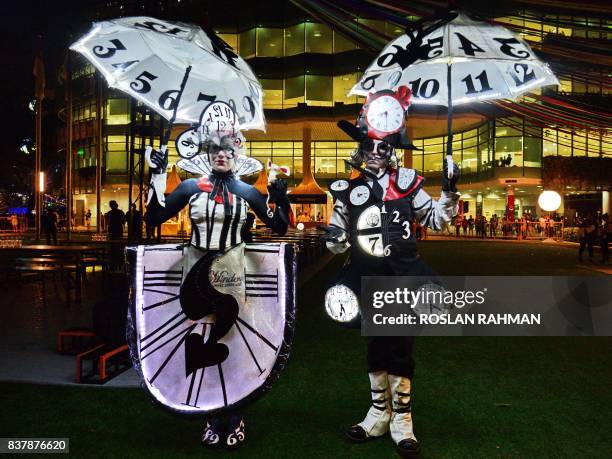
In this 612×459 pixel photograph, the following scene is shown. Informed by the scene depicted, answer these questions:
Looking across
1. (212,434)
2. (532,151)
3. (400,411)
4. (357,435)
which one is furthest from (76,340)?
(532,151)

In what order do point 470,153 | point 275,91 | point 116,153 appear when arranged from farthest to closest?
point 116,153
point 470,153
point 275,91

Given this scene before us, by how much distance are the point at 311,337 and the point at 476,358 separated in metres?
2.06

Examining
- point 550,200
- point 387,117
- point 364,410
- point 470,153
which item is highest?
point 470,153

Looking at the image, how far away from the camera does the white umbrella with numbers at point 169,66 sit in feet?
15.6

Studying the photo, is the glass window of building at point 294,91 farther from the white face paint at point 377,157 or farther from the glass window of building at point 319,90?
the white face paint at point 377,157

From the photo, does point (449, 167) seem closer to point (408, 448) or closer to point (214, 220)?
point (214, 220)

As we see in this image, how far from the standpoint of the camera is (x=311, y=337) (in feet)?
22.9

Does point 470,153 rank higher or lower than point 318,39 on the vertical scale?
lower

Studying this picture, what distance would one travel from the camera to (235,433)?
3.55 m

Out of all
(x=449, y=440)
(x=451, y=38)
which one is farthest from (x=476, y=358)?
(x=451, y=38)

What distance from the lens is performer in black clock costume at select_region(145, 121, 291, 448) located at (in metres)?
3.36

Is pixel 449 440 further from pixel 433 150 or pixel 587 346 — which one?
pixel 433 150

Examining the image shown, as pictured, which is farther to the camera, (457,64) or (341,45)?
(341,45)

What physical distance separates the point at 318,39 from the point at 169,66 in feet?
115
